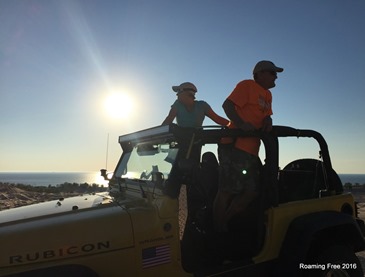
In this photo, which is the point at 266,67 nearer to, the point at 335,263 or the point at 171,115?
the point at 171,115

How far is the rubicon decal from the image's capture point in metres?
2.65

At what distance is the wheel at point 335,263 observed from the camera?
3828 mm

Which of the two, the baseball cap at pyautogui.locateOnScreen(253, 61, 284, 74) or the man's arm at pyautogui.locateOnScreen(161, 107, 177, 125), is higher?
the baseball cap at pyautogui.locateOnScreen(253, 61, 284, 74)

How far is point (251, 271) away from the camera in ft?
11.4

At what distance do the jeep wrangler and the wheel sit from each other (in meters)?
0.01

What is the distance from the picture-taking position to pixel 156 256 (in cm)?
305

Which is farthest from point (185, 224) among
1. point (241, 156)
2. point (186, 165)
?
point (186, 165)

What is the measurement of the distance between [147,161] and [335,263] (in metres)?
2.36

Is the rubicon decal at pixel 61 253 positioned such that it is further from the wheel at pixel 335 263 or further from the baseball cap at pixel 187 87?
the baseball cap at pixel 187 87

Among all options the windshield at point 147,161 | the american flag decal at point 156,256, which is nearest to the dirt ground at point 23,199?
the windshield at point 147,161

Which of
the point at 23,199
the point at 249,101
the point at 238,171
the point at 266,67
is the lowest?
the point at 23,199

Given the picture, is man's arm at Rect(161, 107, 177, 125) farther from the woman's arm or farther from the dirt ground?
the dirt ground
